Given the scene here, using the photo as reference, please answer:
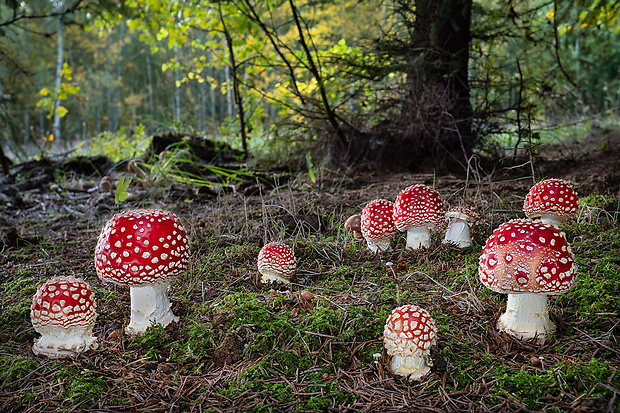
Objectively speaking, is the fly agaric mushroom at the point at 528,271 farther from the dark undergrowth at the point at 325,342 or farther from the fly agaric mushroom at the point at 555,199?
the fly agaric mushroom at the point at 555,199

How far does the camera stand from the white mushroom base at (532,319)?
2.21 meters

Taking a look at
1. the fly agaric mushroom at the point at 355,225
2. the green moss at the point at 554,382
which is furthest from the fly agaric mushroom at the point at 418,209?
the green moss at the point at 554,382

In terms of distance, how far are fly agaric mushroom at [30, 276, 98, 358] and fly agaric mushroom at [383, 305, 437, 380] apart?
1772 millimetres

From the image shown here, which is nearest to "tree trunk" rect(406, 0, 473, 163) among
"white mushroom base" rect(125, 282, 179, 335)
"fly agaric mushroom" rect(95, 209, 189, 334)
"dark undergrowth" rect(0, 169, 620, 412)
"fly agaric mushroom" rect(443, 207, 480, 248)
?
"fly agaric mushroom" rect(443, 207, 480, 248)

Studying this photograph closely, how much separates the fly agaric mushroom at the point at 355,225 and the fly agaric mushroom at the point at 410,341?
61.6 inches

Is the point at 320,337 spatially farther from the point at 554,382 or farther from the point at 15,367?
the point at 15,367

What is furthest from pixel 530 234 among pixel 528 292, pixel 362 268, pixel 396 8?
pixel 396 8

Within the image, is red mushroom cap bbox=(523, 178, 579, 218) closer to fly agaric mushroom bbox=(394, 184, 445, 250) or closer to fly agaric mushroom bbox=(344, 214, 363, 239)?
fly agaric mushroom bbox=(394, 184, 445, 250)

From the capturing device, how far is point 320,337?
2.29 m

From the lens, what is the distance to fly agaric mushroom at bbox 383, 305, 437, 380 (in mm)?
1969

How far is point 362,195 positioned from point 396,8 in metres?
2.67

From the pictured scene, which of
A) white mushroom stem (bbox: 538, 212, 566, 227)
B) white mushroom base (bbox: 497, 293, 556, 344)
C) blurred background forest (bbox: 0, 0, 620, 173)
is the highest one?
blurred background forest (bbox: 0, 0, 620, 173)

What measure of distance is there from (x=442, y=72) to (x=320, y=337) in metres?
4.73

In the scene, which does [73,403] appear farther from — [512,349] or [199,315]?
[512,349]
